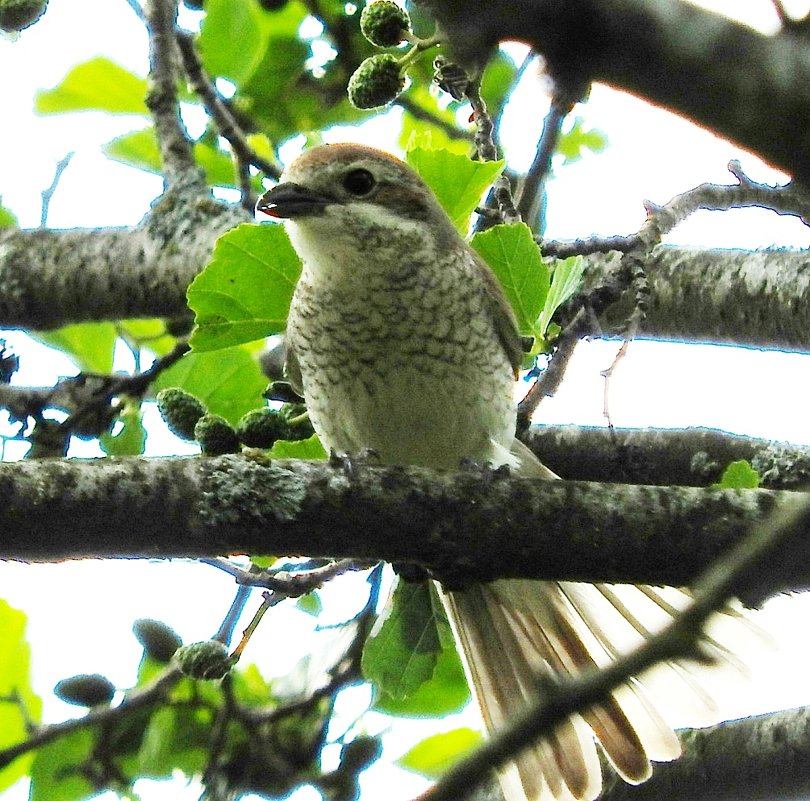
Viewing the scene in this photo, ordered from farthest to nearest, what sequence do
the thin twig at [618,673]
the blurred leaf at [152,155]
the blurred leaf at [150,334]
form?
the blurred leaf at [152,155]
the blurred leaf at [150,334]
the thin twig at [618,673]

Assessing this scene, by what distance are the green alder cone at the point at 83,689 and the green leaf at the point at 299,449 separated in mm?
851

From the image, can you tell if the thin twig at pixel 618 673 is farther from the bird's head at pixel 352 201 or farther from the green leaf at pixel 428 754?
the green leaf at pixel 428 754

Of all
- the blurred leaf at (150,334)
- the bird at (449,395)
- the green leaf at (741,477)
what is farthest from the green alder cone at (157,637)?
the green leaf at (741,477)

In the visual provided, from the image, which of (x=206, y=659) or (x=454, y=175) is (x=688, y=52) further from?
A: (x=454, y=175)

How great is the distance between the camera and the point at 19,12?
3.36m

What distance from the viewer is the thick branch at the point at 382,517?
7.02 feet

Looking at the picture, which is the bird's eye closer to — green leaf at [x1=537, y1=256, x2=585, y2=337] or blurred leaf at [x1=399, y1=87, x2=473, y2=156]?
blurred leaf at [x1=399, y1=87, x2=473, y2=156]

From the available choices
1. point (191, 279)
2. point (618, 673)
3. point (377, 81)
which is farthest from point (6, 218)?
point (618, 673)

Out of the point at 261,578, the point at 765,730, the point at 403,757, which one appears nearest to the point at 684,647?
the point at 261,578

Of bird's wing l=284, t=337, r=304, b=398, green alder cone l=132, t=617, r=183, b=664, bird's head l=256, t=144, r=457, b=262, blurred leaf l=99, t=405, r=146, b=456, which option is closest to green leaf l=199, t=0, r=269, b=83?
bird's head l=256, t=144, r=457, b=262

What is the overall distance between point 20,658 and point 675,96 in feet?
10.6

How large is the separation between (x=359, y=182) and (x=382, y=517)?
158 cm

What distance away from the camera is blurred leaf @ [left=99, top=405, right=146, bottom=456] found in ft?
A: 11.2

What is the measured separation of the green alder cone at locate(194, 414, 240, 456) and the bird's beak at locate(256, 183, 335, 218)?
2.17 feet
